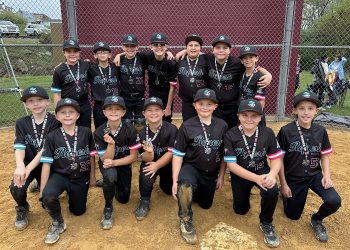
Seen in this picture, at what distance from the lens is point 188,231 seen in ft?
10.9

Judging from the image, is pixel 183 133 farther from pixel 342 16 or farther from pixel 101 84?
pixel 342 16

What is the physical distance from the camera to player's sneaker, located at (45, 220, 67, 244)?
3254 mm

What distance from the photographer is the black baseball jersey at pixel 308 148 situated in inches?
140

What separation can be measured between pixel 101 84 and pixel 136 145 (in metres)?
1.39

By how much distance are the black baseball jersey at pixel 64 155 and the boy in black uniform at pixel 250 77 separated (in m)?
2.08

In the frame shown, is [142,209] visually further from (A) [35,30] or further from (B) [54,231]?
(A) [35,30]

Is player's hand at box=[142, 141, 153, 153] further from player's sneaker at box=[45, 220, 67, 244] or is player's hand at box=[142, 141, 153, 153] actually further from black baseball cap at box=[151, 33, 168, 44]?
black baseball cap at box=[151, 33, 168, 44]

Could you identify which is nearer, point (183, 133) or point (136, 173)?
point (183, 133)

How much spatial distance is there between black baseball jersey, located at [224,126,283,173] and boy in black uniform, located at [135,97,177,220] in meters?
0.68

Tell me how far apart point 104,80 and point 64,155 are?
152 cm

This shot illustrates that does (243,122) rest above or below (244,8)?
below

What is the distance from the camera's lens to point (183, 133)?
142 inches

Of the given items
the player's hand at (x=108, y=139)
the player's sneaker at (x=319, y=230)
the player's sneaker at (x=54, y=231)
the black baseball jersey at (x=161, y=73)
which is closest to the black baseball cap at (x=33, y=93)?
the player's hand at (x=108, y=139)

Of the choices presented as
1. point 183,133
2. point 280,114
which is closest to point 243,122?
point 183,133
